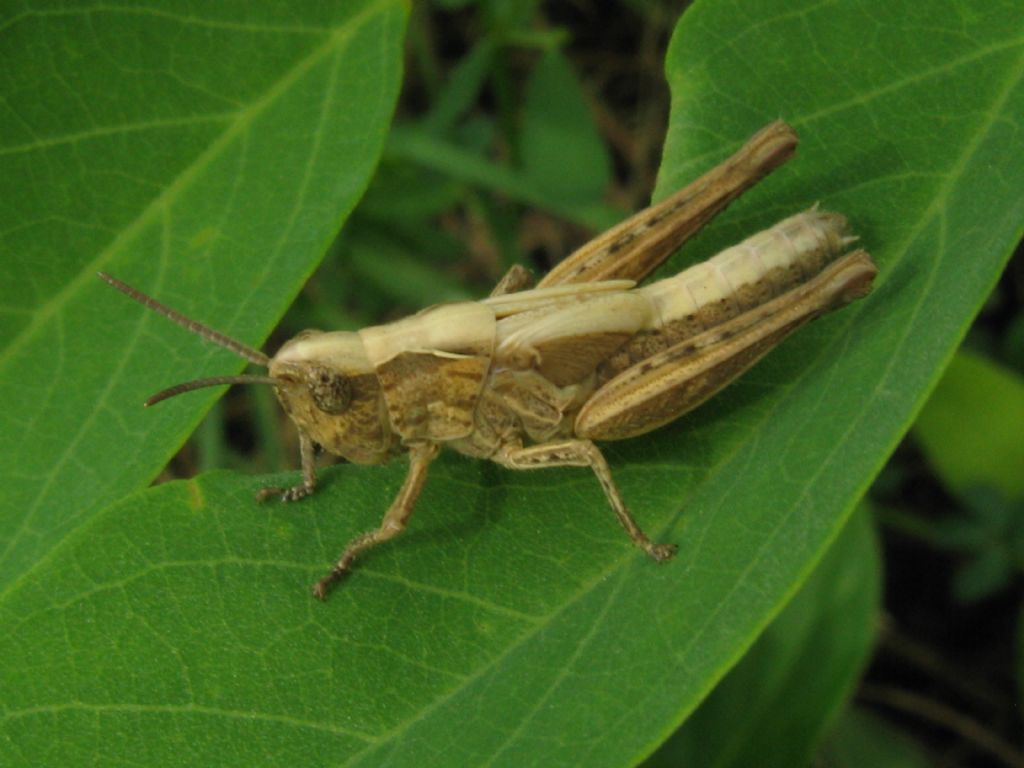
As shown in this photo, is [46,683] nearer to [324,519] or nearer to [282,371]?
[324,519]

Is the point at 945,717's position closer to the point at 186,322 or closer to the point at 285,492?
the point at 285,492

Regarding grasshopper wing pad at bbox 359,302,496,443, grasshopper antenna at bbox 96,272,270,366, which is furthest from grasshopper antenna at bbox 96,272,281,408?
grasshopper wing pad at bbox 359,302,496,443

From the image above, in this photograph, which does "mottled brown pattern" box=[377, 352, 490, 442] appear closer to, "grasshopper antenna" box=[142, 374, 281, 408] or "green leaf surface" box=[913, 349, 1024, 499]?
"grasshopper antenna" box=[142, 374, 281, 408]

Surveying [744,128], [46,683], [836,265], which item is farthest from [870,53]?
[46,683]

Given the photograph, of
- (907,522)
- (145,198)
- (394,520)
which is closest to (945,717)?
(907,522)

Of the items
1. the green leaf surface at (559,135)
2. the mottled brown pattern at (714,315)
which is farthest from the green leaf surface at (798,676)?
the green leaf surface at (559,135)

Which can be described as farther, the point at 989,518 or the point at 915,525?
the point at 915,525

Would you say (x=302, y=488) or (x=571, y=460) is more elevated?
(x=571, y=460)
